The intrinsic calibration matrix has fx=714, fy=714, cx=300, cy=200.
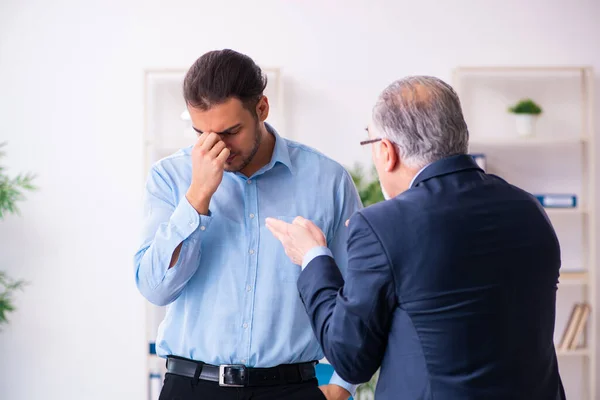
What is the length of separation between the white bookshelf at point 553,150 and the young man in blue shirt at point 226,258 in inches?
108

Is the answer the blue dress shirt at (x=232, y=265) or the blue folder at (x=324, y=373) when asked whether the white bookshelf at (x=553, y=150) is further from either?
the blue dress shirt at (x=232, y=265)

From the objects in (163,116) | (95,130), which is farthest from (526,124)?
(95,130)

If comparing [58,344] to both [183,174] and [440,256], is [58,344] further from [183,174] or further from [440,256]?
[440,256]

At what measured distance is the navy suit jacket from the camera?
4.14ft

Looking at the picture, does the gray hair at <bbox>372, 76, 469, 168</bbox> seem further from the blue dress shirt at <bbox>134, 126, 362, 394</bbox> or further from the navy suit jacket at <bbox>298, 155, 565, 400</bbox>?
the blue dress shirt at <bbox>134, 126, 362, 394</bbox>

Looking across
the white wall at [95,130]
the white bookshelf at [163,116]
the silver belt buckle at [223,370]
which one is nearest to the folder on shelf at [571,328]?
the white wall at [95,130]

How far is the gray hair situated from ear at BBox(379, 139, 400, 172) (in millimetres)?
10

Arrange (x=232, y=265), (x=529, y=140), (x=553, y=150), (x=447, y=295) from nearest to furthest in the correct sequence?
(x=447, y=295), (x=232, y=265), (x=529, y=140), (x=553, y=150)

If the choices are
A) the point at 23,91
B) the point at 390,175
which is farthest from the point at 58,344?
the point at 390,175

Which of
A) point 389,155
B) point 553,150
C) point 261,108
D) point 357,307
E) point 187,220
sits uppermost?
point 553,150

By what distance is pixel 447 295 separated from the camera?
126cm

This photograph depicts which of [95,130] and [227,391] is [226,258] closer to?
[227,391]

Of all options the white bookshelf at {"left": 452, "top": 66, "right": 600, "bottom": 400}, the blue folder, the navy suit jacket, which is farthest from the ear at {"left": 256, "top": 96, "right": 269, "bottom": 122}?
the white bookshelf at {"left": 452, "top": 66, "right": 600, "bottom": 400}

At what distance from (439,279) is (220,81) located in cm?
79
